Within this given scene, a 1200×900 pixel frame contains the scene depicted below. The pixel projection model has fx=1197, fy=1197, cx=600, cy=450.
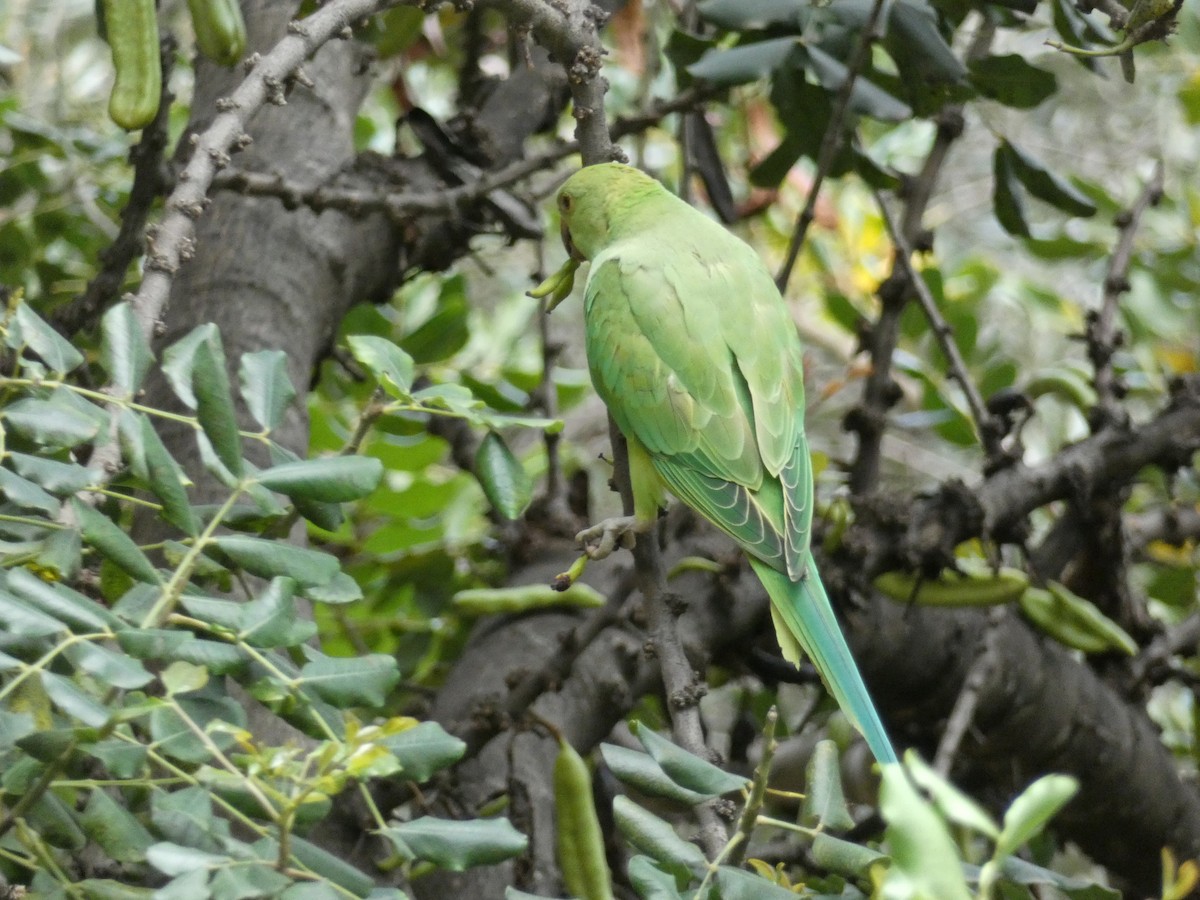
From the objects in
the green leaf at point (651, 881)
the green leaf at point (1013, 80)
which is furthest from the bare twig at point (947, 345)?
the green leaf at point (651, 881)

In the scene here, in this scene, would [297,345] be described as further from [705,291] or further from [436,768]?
[436,768]

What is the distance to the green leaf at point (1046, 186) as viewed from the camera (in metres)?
1.80

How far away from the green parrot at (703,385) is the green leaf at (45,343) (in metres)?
0.55

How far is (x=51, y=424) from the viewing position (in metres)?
0.85

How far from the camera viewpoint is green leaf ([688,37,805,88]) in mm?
1609

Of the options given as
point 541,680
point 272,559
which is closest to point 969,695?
point 541,680

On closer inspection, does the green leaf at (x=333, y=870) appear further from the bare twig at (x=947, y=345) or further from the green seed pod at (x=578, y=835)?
the bare twig at (x=947, y=345)

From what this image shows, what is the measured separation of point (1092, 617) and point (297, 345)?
1311 millimetres

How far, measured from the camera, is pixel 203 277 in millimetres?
1784

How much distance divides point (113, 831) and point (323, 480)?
0.99 ft

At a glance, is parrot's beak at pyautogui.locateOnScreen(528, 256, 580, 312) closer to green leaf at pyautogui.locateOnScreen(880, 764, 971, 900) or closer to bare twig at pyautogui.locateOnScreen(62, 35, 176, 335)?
bare twig at pyautogui.locateOnScreen(62, 35, 176, 335)

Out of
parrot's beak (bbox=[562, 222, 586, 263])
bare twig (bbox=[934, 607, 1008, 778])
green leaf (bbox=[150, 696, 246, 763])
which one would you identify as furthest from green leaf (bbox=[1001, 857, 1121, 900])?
parrot's beak (bbox=[562, 222, 586, 263])

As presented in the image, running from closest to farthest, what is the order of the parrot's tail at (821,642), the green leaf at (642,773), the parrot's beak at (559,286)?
the green leaf at (642,773) → the parrot's tail at (821,642) → the parrot's beak at (559,286)

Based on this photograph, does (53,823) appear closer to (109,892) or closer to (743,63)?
(109,892)
